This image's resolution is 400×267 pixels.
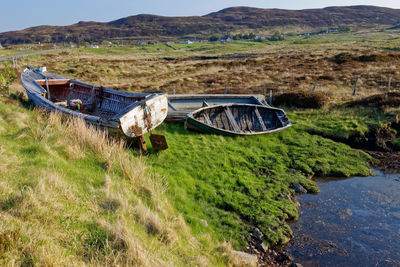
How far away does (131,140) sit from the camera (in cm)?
1024

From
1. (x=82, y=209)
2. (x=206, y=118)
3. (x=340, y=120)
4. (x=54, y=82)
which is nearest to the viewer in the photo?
(x=82, y=209)

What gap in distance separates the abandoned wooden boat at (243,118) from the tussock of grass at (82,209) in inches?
260

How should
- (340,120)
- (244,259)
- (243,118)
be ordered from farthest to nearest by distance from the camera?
(340,120) → (243,118) → (244,259)

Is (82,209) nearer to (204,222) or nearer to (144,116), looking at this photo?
(204,222)

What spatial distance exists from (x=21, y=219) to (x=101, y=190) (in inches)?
71.5

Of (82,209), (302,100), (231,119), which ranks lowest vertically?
(82,209)

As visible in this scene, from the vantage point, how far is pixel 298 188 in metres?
10.1

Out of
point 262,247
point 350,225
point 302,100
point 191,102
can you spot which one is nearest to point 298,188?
point 350,225

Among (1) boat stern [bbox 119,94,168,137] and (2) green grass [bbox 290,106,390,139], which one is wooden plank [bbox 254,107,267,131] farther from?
(1) boat stern [bbox 119,94,168,137]

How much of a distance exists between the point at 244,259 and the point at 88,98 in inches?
457

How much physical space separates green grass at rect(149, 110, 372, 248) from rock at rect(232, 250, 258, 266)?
576 millimetres

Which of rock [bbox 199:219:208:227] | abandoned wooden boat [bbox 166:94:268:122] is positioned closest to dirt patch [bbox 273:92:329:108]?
abandoned wooden boat [bbox 166:94:268:122]

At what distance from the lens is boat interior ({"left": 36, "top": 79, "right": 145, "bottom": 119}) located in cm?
1338

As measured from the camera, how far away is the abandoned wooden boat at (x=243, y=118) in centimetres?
1457
